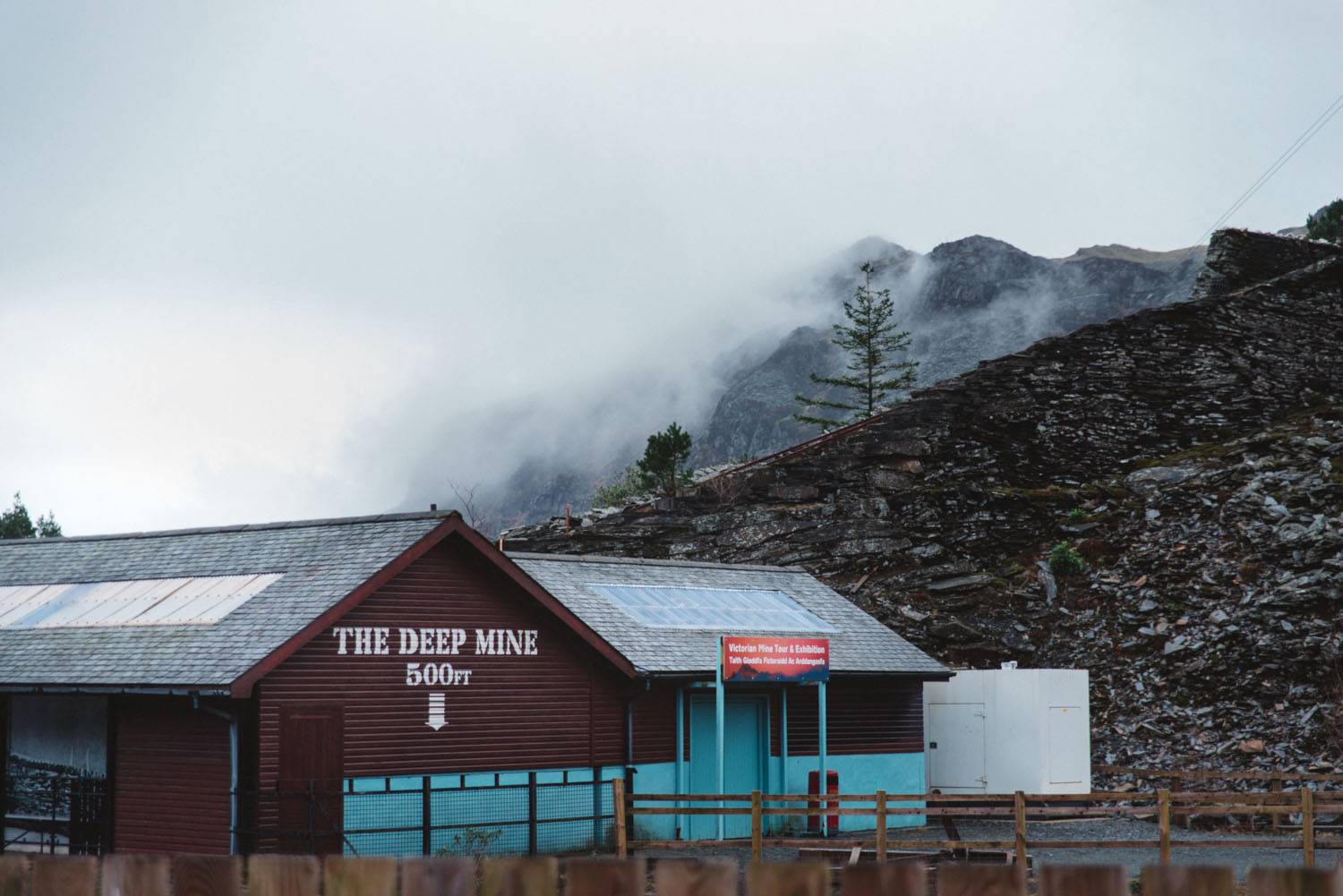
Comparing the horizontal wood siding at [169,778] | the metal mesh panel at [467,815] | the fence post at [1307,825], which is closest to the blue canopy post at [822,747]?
the metal mesh panel at [467,815]

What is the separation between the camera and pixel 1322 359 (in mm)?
62312

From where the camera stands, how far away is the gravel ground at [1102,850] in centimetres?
2358

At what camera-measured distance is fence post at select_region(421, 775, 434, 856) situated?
22.3 meters

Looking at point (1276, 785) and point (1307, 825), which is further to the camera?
point (1276, 785)

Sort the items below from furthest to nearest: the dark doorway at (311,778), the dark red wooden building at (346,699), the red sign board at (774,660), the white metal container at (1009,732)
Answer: the white metal container at (1009,732) < the red sign board at (774,660) < the dark red wooden building at (346,699) < the dark doorway at (311,778)

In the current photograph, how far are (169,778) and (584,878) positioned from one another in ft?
65.4

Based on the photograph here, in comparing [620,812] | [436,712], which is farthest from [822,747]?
→ [436,712]

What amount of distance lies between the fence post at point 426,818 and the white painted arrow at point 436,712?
1022mm

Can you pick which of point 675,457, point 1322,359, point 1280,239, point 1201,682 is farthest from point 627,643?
point 1280,239

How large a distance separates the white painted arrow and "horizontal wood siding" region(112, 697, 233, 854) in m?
3.49

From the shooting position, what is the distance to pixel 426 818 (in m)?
22.4

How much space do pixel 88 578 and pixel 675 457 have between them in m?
42.8

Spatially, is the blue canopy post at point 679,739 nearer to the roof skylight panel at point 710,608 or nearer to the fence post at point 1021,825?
the roof skylight panel at point 710,608

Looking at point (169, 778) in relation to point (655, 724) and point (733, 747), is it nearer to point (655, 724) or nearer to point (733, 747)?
point (655, 724)
